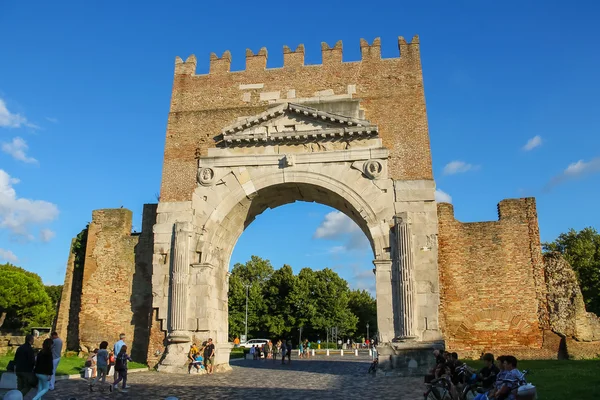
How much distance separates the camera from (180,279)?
16219 millimetres

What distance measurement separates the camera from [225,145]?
17719mm

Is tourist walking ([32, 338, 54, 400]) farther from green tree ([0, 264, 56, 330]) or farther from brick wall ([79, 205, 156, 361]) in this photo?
Answer: green tree ([0, 264, 56, 330])

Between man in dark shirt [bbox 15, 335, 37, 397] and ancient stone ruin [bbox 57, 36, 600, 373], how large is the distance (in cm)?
770

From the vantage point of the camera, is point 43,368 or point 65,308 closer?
point 43,368

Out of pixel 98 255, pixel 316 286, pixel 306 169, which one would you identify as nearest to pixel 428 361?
pixel 306 169

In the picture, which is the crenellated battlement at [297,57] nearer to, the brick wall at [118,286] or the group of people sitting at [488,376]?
the brick wall at [118,286]

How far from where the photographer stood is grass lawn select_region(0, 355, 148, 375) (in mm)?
14474

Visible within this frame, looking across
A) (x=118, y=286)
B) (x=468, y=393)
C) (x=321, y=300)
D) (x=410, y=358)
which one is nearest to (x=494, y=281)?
(x=410, y=358)

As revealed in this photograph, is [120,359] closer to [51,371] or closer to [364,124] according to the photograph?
[51,371]

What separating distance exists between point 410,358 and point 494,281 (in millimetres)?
4173

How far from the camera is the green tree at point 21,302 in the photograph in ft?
144

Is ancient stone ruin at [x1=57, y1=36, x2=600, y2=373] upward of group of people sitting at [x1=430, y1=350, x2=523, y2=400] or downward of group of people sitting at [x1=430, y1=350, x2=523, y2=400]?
upward

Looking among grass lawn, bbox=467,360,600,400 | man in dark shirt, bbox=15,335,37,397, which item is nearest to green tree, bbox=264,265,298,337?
grass lawn, bbox=467,360,600,400

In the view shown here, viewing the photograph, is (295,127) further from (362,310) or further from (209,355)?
(362,310)
